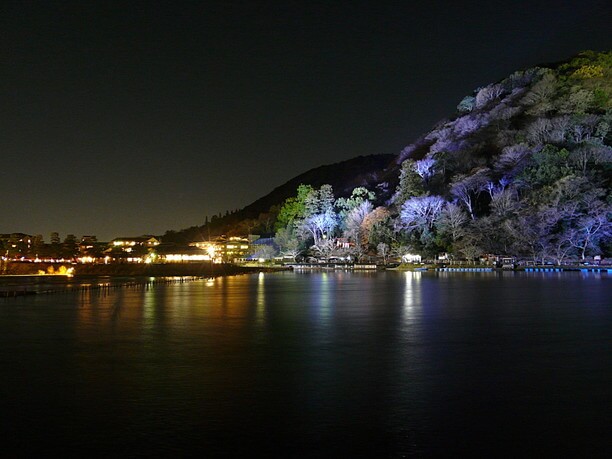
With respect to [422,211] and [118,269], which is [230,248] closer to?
[118,269]

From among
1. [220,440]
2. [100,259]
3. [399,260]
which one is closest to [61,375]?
[220,440]

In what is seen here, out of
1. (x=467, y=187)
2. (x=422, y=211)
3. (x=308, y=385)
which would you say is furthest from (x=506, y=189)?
(x=308, y=385)

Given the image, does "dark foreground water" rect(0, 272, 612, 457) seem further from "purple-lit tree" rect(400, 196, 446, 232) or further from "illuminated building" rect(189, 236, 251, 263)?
"illuminated building" rect(189, 236, 251, 263)

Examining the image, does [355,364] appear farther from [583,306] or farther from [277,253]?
[277,253]

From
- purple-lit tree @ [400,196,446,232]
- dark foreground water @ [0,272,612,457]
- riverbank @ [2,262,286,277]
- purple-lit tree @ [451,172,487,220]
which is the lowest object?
dark foreground water @ [0,272,612,457]

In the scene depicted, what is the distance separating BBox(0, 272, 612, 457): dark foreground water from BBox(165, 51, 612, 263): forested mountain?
4513cm

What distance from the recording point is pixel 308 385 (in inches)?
443

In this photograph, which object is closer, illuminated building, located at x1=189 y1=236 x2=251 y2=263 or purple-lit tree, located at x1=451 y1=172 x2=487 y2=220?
purple-lit tree, located at x1=451 y1=172 x2=487 y2=220

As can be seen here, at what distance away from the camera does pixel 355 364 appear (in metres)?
13.3

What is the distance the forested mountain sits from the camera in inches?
2562

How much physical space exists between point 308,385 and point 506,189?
67430mm

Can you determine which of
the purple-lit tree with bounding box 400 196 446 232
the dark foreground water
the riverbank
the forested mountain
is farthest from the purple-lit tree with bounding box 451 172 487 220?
the dark foreground water

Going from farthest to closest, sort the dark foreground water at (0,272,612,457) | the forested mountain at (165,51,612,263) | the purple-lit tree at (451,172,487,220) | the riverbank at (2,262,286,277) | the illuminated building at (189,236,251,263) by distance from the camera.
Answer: the illuminated building at (189,236,251,263) → the purple-lit tree at (451,172,487,220) → the riverbank at (2,262,286,277) → the forested mountain at (165,51,612,263) → the dark foreground water at (0,272,612,457)

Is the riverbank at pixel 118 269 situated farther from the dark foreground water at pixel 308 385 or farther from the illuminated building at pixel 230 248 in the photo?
the dark foreground water at pixel 308 385
